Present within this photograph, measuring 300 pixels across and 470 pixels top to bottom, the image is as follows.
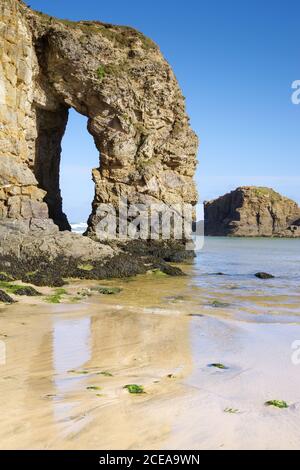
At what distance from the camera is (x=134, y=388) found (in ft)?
15.9

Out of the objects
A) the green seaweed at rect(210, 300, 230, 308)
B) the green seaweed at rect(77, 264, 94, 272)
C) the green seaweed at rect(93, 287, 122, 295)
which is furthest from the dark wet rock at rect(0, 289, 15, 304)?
the green seaweed at rect(77, 264, 94, 272)

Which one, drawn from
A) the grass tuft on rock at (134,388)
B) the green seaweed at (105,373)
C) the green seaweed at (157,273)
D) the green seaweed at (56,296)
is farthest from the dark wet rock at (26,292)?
the grass tuft on rock at (134,388)

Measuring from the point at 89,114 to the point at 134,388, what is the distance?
2573 centimetres

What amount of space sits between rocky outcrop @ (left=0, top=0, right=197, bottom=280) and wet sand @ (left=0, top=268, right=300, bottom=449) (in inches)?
537

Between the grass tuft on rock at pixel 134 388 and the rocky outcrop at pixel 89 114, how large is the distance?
17.0 m

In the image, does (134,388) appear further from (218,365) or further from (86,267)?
(86,267)

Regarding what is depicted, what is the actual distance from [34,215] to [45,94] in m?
9.29

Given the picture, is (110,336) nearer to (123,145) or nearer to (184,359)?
(184,359)

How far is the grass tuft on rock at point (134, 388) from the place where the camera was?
4781 mm

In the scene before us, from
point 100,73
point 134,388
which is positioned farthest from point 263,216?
point 134,388

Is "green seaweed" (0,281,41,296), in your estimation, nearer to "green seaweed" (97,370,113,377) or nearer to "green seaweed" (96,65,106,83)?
"green seaweed" (97,370,113,377)

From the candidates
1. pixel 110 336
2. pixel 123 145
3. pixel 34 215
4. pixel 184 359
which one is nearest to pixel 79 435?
pixel 184 359

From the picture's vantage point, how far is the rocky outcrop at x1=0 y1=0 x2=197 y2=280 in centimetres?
2266
